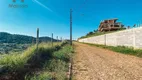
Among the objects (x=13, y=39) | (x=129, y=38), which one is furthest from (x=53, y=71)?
(x=129, y=38)

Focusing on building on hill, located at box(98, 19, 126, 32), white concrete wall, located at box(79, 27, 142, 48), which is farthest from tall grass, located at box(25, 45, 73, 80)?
building on hill, located at box(98, 19, 126, 32)

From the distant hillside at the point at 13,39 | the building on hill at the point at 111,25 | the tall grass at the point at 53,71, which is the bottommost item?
the tall grass at the point at 53,71

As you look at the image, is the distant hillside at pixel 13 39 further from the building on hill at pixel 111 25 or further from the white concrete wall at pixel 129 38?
the building on hill at pixel 111 25

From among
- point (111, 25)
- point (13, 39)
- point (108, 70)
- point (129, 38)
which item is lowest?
point (108, 70)

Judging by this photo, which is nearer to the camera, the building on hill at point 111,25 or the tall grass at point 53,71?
the tall grass at point 53,71

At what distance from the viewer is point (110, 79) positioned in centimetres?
521

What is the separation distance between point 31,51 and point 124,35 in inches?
529

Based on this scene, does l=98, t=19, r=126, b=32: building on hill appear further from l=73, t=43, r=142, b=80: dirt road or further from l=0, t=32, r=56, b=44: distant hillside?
l=0, t=32, r=56, b=44: distant hillside

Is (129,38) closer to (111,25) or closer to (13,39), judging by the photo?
(13,39)

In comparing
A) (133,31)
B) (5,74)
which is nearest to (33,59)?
(5,74)

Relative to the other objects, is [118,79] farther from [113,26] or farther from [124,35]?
[113,26]

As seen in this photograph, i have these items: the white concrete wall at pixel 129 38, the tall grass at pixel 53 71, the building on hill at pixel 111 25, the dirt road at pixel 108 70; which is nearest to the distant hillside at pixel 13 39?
the tall grass at pixel 53 71

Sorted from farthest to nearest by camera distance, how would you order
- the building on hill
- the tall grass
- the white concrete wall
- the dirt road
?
the building on hill
the white concrete wall
the dirt road
the tall grass

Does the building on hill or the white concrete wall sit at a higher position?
the building on hill
